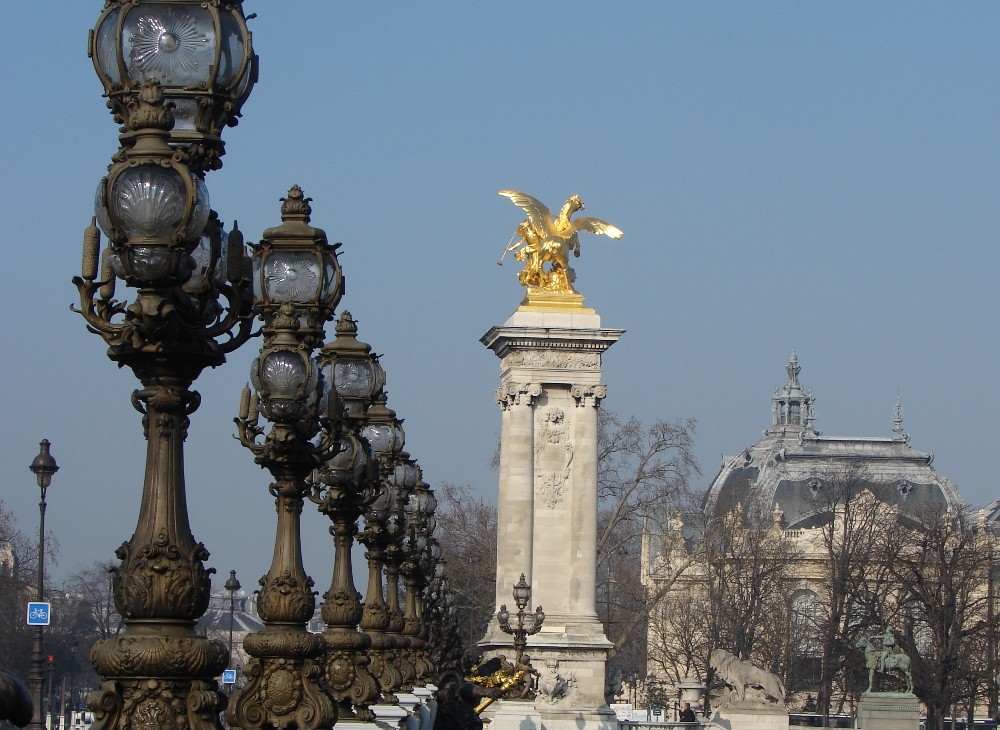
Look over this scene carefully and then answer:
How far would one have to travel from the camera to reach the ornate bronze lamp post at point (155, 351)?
937 cm

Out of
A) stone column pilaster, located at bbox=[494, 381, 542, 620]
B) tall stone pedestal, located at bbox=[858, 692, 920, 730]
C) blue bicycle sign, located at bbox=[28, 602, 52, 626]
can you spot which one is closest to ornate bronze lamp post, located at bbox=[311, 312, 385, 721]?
blue bicycle sign, located at bbox=[28, 602, 52, 626]

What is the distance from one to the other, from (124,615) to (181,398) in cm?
96

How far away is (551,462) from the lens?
58.3 m

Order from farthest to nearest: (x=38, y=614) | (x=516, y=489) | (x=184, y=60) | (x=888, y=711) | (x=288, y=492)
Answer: (x=888, y=711), (x=516, y=489), (x=38, y=614), (x=288, y=492), (x=184, y=60)

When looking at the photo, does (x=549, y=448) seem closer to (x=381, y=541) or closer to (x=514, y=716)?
(x=514, y=716)

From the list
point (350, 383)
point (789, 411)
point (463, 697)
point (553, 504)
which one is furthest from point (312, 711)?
point (789, 411)

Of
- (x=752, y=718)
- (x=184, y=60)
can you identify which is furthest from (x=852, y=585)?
(x=184, y=60)

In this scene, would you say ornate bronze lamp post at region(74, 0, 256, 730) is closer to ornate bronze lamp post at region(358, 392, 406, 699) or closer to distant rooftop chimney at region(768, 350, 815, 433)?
ornate bronze lamp post at region(358, 392, 406, 699)

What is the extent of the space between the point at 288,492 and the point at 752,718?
4449 centimetres

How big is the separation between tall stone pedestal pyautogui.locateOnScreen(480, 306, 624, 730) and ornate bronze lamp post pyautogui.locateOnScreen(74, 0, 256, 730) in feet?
155

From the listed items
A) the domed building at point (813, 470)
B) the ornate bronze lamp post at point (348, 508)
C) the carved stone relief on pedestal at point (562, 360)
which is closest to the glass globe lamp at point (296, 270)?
the ornate bronze lamp post at point (348, 508)

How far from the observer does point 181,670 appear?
9.35 m

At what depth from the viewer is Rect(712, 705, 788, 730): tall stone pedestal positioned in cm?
5712

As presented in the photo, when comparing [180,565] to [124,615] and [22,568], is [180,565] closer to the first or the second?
[124,615]
